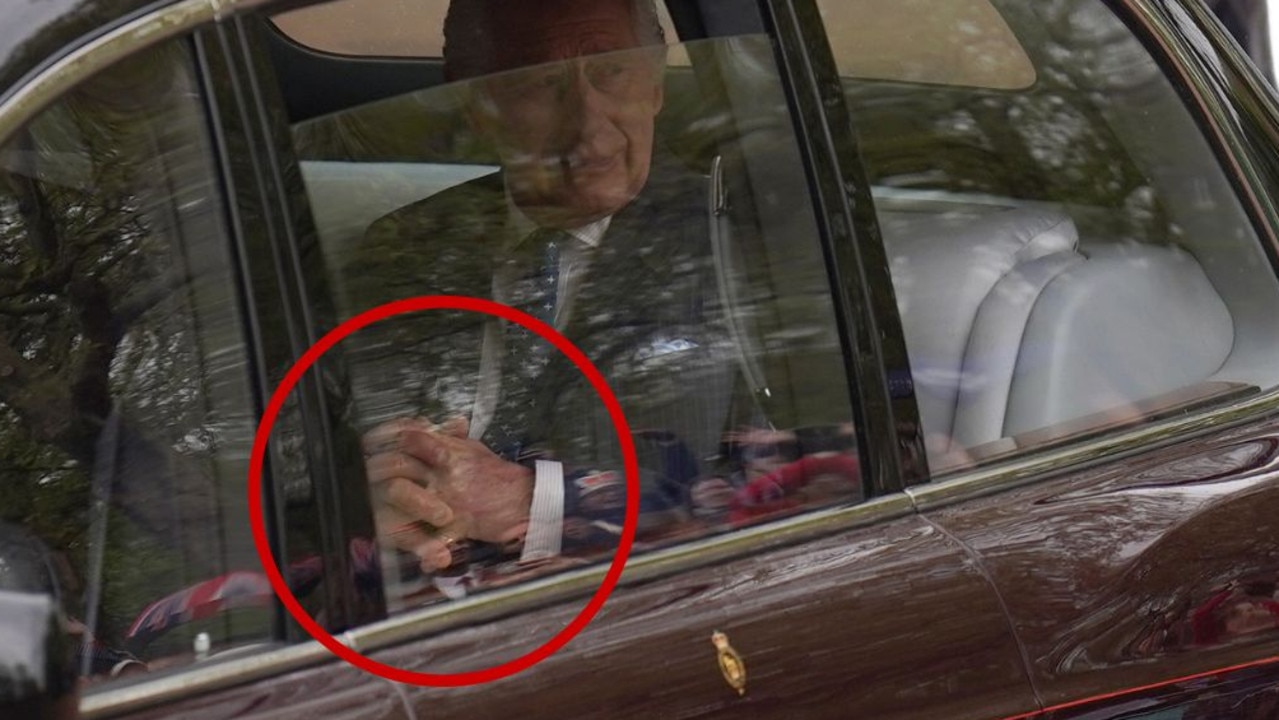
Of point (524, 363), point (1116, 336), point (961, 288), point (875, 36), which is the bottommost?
point (1116, 336)

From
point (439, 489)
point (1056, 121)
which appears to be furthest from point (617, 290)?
point (1056, 121)

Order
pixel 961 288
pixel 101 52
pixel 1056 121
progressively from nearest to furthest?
pixel 101 52
pixel 961 288
pixel 1056 121

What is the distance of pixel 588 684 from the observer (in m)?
2.00

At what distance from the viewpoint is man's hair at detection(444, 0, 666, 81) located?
7.25 ft

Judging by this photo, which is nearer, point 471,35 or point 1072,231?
point 471,35

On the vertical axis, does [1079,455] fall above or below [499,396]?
below

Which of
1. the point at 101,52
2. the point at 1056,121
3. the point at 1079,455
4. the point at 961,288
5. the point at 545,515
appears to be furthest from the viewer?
the point at 1056,121

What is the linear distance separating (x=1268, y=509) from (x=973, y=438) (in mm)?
411

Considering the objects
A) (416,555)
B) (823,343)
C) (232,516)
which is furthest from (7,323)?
(823,343)

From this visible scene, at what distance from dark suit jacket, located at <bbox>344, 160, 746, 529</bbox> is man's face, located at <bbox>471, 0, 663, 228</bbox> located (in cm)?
4

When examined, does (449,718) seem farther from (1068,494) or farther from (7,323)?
(1068,494)

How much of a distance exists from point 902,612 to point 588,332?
0.52 m

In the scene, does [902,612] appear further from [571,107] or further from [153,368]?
[153,368]

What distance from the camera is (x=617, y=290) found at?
2287 millimetres
